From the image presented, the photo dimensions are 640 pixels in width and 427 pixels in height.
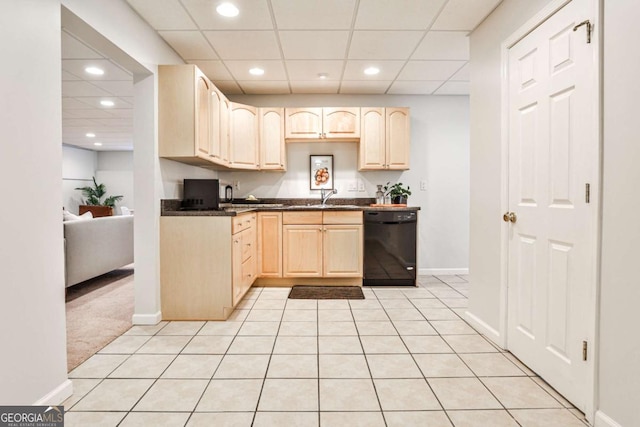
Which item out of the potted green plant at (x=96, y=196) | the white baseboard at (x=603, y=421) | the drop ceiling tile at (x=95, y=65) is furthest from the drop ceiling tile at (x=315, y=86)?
the potted green plant at (x=96, y=196)

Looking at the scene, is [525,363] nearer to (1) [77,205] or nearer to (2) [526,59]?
(2) [526,59]

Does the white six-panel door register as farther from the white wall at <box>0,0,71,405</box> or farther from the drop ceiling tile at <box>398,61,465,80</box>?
the white wall at <box>0,0,71,405</box>

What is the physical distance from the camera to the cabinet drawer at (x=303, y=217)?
392 centimetres

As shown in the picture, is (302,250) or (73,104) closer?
(302,250)

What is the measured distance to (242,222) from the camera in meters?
3.16

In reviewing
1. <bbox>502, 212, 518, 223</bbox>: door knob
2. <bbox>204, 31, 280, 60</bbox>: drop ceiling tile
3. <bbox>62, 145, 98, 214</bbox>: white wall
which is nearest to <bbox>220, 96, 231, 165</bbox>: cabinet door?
<bbox>204, 31, 280, 60</bbox>: drop ceiling tile

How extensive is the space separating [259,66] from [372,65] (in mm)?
1175

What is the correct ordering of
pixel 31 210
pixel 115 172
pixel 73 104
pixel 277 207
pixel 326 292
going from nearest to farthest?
pixel 31 210 < pixel 326 292 < pixel 277 207 < pixel 73 104 < pixel 115 172

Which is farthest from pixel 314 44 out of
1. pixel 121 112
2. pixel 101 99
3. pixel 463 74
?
pixel 121 112

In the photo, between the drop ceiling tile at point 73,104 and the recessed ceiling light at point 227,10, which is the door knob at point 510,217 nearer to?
the recessed ceiling light at point 227,10

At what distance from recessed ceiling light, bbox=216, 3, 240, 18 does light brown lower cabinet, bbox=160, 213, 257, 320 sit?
5.08ft

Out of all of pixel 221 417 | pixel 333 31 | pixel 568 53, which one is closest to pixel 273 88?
pixel 333 31

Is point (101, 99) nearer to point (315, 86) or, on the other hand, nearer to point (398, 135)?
point (315, 86)

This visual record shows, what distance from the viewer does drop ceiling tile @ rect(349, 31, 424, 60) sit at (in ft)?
9.29
